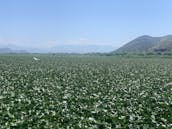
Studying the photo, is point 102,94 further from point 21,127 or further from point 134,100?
point 21,127

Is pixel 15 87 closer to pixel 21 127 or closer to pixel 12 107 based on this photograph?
pixel 12 107

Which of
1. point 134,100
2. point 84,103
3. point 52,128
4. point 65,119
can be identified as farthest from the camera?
point 134,100

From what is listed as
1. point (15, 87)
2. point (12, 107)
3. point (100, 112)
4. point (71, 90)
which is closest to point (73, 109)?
point (100, 112)

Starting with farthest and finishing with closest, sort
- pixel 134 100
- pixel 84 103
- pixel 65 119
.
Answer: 1. pixel 134 100
2. pixel 84 103
3. pixel 65 119

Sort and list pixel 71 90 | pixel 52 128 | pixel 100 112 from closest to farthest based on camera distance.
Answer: pixel 52 128, pixel 100 112, pixel 71 90

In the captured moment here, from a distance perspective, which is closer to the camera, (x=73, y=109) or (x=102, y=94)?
(x=73, y=109)

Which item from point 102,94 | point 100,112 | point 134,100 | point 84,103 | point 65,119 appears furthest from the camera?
point 102,94

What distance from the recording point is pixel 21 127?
1373 centimetres

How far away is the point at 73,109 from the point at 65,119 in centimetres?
221

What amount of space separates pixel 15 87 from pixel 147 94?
372 inches

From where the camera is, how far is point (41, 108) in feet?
57.1

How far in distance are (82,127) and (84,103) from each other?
17.1 feet

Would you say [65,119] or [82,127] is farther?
[65,119]

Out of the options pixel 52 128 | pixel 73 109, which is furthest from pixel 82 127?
pixel 73 109
